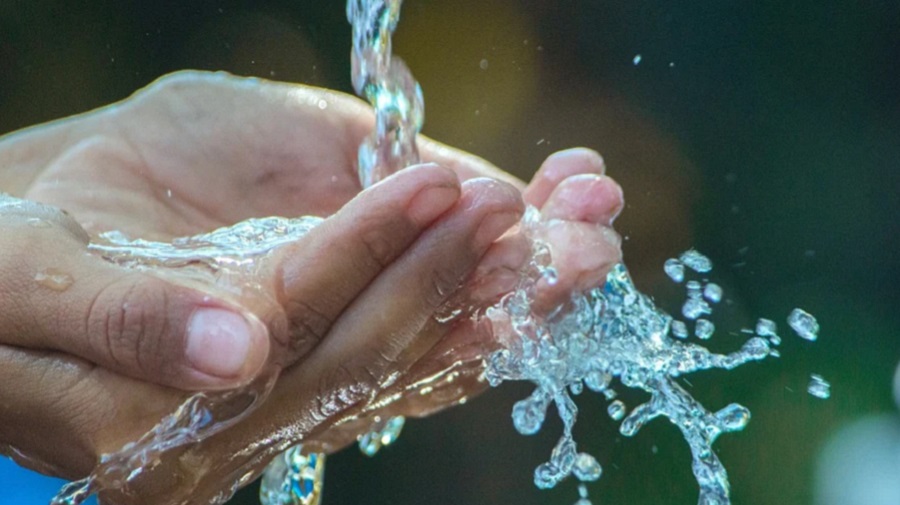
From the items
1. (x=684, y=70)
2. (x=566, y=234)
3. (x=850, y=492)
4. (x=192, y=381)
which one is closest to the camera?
(x=192, y=381)

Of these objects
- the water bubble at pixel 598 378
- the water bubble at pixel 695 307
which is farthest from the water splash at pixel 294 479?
the water bubble at pixel 695 307

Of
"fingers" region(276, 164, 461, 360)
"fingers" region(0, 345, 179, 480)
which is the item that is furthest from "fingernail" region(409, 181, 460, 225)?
"fingers" region(0, 345, 179, 480)

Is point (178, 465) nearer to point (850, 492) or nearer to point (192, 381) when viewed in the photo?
point (192, 381)

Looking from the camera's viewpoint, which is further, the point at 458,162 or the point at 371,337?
the point at 458,162

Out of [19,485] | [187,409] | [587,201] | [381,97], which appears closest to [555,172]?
[587,201]

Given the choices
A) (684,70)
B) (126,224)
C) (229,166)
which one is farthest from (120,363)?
(684,70)

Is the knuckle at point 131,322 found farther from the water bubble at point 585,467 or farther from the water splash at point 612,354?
the water bubble at point 585,467

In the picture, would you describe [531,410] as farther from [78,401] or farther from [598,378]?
[78,401]
